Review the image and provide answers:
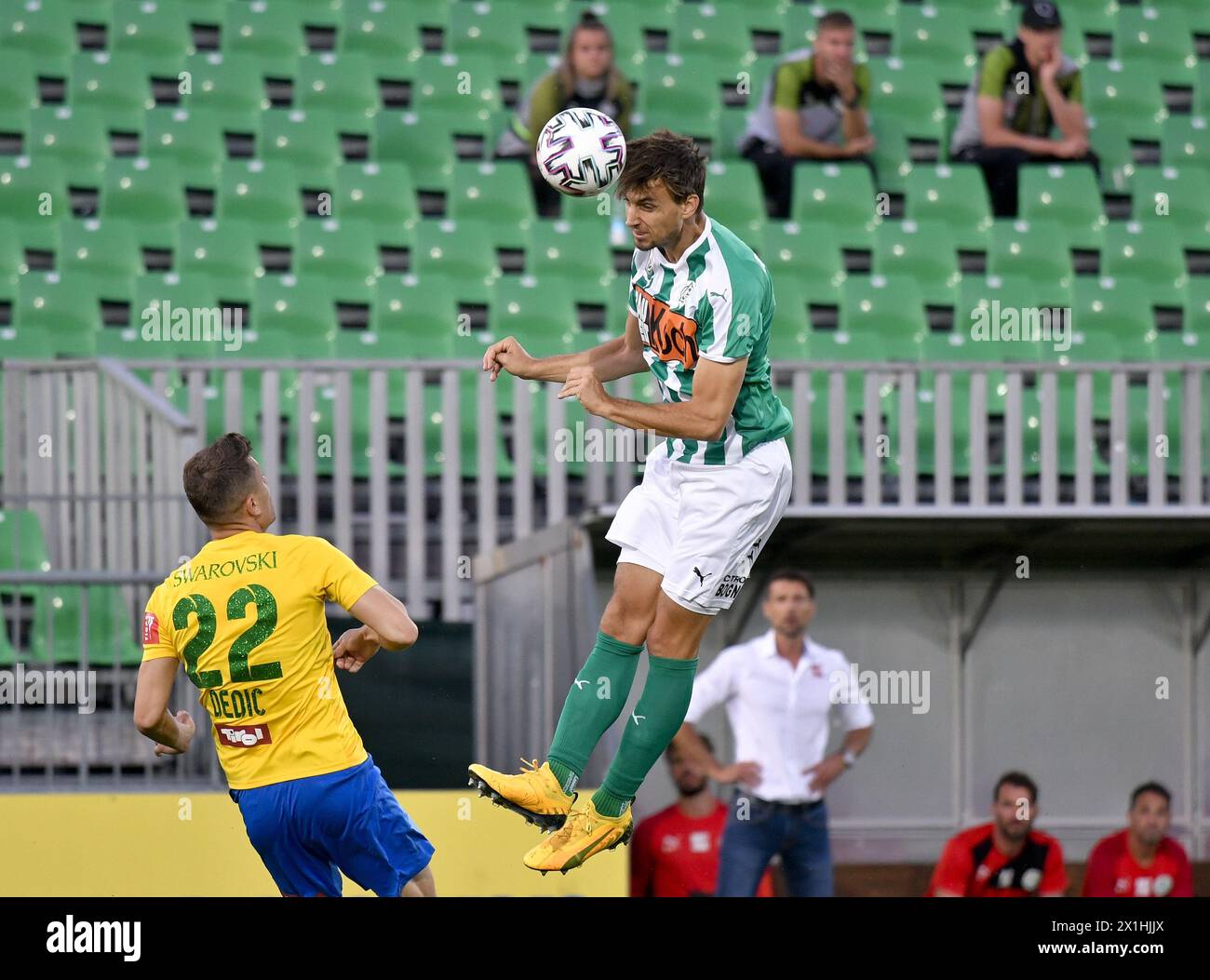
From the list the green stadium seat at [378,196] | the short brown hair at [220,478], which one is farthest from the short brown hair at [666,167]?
the green stadium seat at [378,196]

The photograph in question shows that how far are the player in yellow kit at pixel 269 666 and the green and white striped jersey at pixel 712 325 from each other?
95 centimetres

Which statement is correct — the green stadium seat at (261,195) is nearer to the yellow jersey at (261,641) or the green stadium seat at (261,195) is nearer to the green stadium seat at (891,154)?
the green stadium seat at (891,154)

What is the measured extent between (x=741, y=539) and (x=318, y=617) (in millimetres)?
1109

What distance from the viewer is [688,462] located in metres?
4.77

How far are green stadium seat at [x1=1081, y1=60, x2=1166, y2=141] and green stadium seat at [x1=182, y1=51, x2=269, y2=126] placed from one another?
16.7 feet

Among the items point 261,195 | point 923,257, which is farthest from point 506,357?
point 923,257

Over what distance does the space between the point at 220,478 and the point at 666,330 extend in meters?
1.19

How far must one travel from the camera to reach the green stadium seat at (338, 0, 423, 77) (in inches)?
435

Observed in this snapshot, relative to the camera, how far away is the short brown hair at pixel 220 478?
4.49 meters

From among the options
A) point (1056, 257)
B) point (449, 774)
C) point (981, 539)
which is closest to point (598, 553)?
point (449, 774)

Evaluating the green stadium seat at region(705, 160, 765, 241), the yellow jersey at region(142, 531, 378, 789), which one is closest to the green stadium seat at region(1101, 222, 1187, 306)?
the green stadium seat at region(705, 160, 765, 241)

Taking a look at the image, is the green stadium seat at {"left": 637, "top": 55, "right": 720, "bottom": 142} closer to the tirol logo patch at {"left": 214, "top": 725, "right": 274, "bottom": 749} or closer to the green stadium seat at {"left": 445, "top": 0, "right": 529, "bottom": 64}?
the green stadium seat at {"left": 445, "top": 0, "right": 529, "bottom": 64}

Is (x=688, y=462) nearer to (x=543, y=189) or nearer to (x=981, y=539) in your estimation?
(x=981, y=539)

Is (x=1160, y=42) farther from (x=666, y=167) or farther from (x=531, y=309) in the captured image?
(x=666, y=167)
